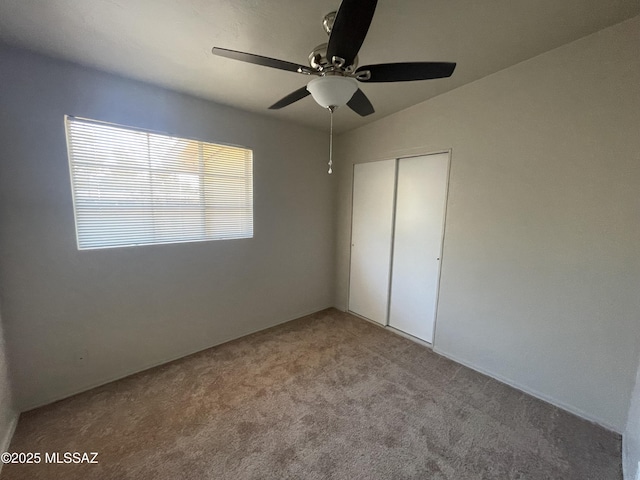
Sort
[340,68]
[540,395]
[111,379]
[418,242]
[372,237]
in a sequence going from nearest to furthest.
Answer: [340,68], [540,395], [111,379], [418,242], [372,237]

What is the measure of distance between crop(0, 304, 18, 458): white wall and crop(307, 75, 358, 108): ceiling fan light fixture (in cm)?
249

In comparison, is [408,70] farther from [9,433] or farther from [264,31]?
[9,433]

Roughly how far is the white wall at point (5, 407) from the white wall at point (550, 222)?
3323 mm

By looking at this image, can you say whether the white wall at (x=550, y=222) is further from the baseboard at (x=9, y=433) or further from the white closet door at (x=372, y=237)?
the baseboard at (x=9, y=433)

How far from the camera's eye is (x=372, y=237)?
325cm

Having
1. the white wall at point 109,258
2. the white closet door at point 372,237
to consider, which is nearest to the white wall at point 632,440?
the white closet door at point 372,237

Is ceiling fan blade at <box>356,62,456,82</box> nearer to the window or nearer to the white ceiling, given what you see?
the white ceiling

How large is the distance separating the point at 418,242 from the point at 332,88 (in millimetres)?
1981

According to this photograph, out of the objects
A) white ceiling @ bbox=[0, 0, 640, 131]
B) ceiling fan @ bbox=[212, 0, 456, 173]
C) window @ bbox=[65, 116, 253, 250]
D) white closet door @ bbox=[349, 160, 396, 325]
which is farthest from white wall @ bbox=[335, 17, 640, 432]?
window @ bbox=[65, 116, 253, 250]

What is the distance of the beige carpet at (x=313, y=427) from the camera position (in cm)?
147

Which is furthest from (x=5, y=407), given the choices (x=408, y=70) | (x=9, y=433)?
(x=408, y=70)

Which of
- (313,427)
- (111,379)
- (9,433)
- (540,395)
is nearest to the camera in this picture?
(9,433)

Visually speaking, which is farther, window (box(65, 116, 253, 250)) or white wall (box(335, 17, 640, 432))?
window (box(65, 116, 253, 250))

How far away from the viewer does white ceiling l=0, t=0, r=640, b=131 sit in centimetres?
137
